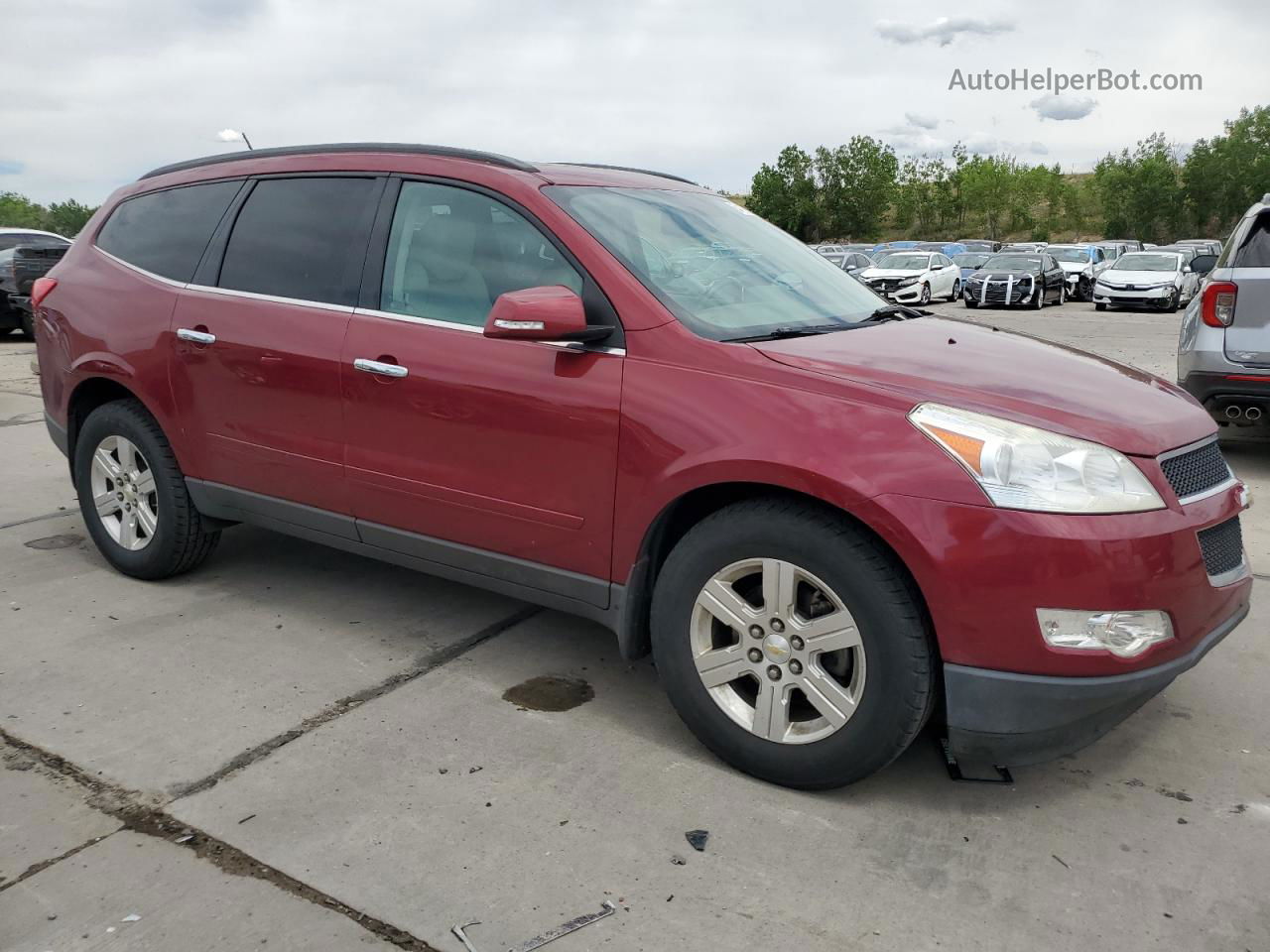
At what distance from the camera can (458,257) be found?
3.52 meters

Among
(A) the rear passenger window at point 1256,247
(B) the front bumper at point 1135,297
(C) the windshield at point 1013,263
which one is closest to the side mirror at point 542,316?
(A) the rear passenger window at point 1256,247

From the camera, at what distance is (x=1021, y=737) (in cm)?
264

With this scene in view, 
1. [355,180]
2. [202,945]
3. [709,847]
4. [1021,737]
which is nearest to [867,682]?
[1021,737]

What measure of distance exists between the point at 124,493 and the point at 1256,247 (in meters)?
6.51

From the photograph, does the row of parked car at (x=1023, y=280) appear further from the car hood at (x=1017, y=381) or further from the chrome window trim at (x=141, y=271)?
the car hood at (x=1017, y=381)

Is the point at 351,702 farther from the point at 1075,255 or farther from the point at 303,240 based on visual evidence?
the point at 1075,255

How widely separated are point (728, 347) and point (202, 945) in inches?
77.1

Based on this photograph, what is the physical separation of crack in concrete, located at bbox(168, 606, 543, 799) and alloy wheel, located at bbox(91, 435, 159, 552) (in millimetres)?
1513

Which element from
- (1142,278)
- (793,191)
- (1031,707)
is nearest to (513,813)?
(1031,707)

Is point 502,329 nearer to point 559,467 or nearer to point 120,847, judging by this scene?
point 559,467

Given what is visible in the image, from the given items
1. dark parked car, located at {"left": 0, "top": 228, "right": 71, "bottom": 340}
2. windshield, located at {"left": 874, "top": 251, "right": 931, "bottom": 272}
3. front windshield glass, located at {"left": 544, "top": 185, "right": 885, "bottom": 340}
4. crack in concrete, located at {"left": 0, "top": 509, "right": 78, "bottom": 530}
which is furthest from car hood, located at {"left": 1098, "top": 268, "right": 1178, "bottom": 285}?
crack in concrete, located at {"left": 0, "top": 509, "right": 78, "bottom": 530}

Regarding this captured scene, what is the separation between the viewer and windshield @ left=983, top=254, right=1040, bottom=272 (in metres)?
26.8

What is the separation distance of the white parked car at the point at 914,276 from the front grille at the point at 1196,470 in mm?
22935

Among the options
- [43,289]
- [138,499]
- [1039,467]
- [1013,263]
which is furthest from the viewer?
[1013,263]
